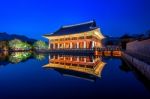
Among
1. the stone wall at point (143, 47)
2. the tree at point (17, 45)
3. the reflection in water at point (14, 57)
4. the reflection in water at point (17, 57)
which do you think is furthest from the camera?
the tree at point (17, 45)

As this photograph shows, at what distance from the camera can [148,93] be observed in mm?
8422

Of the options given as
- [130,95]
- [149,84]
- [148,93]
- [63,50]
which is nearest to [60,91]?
[130,95]

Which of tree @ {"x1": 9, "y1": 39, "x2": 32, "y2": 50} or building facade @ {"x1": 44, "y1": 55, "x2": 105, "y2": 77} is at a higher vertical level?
tree @ {"x1": 9, "y1": 39, "x2": 32, "y2": 50}

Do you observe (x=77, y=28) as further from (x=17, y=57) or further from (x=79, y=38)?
(x=17, y=57)

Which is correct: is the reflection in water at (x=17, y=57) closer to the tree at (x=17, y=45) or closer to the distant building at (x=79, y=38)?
the distant building at (x=79, y=38)

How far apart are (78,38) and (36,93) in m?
38.7

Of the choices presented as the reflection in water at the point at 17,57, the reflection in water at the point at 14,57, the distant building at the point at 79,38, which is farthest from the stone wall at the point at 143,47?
the distant building at the point at 79,38

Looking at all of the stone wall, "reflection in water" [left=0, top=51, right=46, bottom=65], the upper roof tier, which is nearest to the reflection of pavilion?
the stone wall

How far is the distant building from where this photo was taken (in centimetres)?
4350

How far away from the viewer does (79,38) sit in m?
46.1

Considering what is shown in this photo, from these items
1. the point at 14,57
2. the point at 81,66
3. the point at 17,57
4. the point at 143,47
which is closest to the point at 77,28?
the point at 17,57

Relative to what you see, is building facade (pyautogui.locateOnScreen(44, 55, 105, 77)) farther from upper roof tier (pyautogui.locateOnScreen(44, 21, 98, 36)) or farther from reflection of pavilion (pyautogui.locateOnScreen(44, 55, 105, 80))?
upper roof tier (pyautogui.locateOnScreen(44, 21, 98, 36))

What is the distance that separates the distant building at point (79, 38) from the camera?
4350 cm

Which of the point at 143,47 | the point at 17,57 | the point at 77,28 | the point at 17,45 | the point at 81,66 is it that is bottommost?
the point at 81,66
